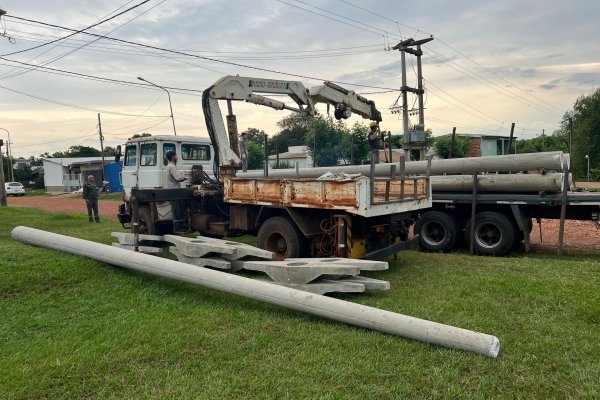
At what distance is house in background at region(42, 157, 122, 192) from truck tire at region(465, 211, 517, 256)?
39.5m

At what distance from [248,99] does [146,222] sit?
339cm

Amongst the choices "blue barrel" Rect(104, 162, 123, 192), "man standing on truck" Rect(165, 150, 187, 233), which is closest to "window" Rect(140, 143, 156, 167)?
"man standing on truck" Rect(165, 150, 187, 233)

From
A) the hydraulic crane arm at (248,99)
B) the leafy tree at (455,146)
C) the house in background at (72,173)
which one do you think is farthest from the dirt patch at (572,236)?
the house in background at (72,173)

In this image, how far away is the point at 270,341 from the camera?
4.57 m

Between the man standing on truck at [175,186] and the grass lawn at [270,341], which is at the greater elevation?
the man standing on truck at [175,186]

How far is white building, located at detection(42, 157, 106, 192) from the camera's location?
153ft

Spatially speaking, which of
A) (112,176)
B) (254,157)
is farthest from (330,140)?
(112,176)

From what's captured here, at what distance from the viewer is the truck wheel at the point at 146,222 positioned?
395 inches

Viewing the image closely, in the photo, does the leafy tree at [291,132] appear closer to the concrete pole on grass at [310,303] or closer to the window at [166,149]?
the window at [166,149]

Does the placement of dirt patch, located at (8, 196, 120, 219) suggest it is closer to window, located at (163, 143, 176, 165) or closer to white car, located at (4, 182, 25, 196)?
window, located at (163, 143, 176, 165)

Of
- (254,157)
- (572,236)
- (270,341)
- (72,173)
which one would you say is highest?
(254,157)

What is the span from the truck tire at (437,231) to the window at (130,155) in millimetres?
6424

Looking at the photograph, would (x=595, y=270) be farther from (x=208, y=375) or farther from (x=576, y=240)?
(x=208, y=375)

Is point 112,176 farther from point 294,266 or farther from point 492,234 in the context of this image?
point 294,266
